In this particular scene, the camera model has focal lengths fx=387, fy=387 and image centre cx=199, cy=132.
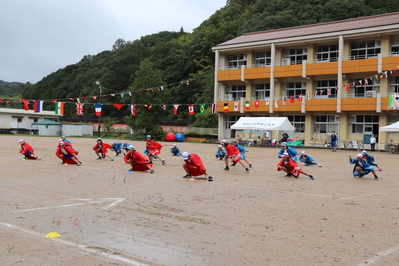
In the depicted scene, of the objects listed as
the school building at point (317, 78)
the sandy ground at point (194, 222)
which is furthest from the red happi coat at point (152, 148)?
the school building at point (317, 78)

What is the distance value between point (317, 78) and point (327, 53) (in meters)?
2.95

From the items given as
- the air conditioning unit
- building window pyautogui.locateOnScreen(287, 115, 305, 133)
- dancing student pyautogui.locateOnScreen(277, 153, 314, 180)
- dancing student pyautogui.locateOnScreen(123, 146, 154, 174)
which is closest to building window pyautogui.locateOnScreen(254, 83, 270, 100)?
the air conditioning unit

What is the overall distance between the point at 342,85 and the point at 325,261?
37882 millimetres

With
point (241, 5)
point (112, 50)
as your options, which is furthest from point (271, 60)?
point (112, 50)

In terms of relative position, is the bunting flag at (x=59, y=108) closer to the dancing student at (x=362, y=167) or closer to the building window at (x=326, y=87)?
the building window at (x=326, y=87)

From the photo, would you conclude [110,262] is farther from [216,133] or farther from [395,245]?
[216,133]

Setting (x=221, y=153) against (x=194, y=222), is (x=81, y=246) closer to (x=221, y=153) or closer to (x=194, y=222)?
(x=194, y=222)

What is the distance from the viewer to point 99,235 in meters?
6.38

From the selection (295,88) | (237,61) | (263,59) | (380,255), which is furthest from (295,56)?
(380,255)

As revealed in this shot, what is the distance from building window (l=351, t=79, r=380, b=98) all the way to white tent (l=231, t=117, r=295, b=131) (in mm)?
7867

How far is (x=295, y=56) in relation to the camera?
45625 mm

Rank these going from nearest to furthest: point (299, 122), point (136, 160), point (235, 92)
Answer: point (136, 160), point (299, 122), point (235, 92)

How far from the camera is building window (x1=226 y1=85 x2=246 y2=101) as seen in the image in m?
50.0

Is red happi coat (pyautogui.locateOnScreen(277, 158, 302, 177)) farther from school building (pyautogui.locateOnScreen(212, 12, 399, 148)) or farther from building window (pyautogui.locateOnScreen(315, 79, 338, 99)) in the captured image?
building window (pyautogui.locateOnScreen(315, 79, 338, 99))
